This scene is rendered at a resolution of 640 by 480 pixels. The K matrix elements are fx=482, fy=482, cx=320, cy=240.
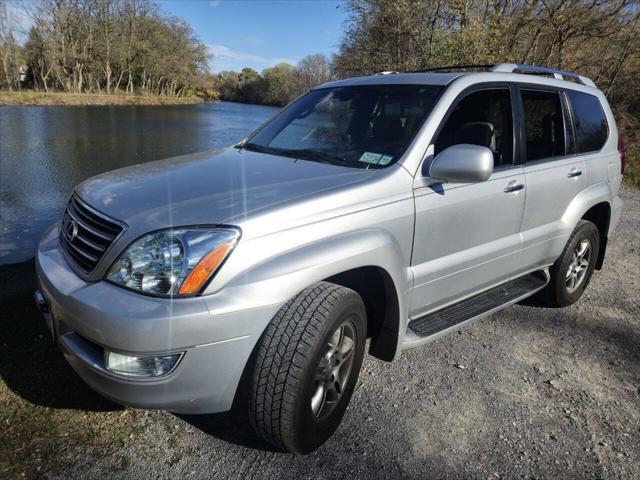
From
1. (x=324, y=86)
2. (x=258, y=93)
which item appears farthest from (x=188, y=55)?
(x=324, y=86)

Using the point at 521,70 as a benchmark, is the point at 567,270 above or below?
below

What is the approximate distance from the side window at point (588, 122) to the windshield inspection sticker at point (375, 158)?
2167 millimetres

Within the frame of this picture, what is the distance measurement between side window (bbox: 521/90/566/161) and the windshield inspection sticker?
1349mm

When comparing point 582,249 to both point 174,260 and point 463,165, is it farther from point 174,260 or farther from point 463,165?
point 174,260

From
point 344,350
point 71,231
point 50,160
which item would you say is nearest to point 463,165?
point 344,350

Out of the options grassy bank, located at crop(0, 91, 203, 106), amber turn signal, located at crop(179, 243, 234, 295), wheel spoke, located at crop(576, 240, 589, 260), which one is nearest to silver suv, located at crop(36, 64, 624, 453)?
amber turn signal, located at crop(179, 243, 234, 295)

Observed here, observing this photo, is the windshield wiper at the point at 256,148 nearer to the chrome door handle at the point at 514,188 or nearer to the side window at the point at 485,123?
the side window at the point at 485,123

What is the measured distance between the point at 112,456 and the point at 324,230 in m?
1.44

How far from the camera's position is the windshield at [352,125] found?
2.85 m

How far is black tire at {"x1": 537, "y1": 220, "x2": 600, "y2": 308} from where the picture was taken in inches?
157

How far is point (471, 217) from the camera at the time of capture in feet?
9.78

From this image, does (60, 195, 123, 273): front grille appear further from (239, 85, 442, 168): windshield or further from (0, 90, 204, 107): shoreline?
(0, 90, 204, 107): shoreline

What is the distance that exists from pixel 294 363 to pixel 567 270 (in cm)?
296

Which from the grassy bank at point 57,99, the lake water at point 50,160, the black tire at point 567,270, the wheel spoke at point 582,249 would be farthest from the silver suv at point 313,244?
the grassy bank at point 57,99
